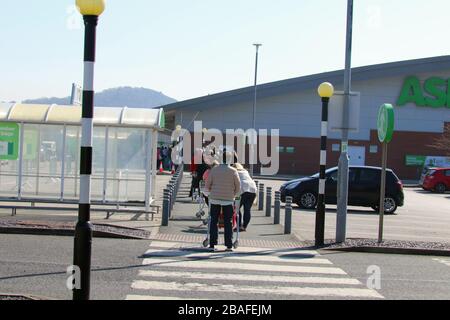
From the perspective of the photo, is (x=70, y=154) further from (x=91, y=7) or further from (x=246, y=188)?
(x=91, y=7)

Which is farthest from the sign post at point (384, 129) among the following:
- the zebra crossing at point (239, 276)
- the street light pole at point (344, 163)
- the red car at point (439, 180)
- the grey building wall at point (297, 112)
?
the grey building wall at point (297, 112)

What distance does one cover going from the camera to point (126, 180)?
52.5 ft

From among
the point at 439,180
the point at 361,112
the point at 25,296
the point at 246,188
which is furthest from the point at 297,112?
the point at 25,296

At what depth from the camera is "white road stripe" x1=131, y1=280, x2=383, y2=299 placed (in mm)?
7961

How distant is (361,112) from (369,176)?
97.2ft

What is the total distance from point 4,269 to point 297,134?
1692 inches

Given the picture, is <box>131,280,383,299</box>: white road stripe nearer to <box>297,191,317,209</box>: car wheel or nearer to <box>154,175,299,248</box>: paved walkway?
<box>154,175,299,248</box>: paved walkway

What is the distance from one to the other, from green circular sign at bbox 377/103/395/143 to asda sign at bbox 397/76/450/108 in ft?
129

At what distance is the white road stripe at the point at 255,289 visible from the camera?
796 centimetres

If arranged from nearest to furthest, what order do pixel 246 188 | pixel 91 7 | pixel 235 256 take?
1. pixel 91 7
2. pixel 235 256
3. pixel 246 188

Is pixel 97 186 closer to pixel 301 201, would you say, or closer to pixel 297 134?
pixel 301 201

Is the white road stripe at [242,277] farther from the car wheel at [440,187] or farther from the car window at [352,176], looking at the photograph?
the car wheel at [440,187]

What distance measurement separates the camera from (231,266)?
9.80 m
